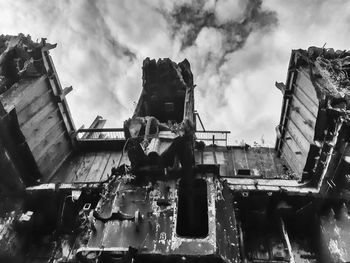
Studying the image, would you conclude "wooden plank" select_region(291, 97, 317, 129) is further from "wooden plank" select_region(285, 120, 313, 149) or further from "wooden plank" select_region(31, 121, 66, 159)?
"wooden plank" select_region(31, 121, 66, 159)

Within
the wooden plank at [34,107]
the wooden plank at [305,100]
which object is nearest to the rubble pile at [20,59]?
the wooden plank at [34,107]

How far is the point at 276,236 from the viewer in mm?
7902

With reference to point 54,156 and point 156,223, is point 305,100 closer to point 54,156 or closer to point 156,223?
point 156,223

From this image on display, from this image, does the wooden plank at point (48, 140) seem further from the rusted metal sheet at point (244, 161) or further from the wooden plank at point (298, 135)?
the wooden plank at point (298, 135)

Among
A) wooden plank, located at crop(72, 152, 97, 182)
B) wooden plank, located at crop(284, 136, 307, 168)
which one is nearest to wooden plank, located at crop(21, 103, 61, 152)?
wooden plank, located at crop(72, 152, 97, 182)

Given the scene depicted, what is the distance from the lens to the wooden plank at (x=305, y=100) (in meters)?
8.90

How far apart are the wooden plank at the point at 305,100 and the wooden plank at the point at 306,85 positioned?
0.10 metres

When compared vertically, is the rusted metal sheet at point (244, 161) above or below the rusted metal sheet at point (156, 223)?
above

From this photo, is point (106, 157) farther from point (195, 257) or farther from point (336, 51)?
point (336, 51)

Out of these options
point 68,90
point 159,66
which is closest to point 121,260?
point 159,66

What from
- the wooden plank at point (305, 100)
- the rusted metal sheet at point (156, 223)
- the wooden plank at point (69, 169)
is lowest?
the rusted metal sheet at point (156, 223)

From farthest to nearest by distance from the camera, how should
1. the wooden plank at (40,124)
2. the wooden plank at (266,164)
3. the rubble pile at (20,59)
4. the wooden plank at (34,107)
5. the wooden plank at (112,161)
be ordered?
1. the wooden plank at (112,161)
2. the wooden plank at (266,164)
3. the rubble pile at (20,59)
4. the wooden plank at (40,124)
5. the wooden plank at (34,107)

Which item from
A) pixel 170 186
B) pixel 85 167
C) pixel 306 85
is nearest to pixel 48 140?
pixel 85 167

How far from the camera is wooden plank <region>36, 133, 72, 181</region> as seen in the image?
9.97 m
